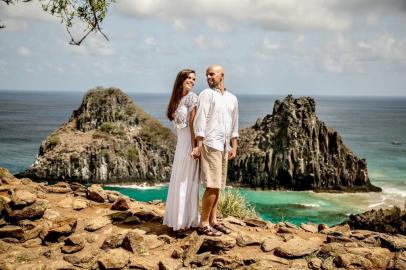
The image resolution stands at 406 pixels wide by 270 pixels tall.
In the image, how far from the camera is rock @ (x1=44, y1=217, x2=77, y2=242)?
351 inches

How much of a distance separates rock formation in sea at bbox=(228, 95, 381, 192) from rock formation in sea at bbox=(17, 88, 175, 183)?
12958mm

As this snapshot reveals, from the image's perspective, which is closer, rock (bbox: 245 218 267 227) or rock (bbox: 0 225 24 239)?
rock (bbox: 0 225 24 239)

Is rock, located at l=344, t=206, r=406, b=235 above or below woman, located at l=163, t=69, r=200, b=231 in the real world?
below

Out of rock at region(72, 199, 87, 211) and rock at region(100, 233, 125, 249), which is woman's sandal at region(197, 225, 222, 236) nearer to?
rock at region(100, 233, 125, 249)

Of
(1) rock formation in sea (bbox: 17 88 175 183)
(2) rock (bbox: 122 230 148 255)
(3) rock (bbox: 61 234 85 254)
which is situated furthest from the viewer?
(1) rock formation in sea (bbox: 17 88 175 183)

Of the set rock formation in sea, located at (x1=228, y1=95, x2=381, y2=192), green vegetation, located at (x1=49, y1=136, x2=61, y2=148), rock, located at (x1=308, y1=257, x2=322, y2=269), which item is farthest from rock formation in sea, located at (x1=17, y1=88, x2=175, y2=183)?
rock, located at (x1=308, y1=257, x2=322, y2=269)

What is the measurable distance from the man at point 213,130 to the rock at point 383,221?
17.3 meters

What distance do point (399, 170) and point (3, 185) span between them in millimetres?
85934

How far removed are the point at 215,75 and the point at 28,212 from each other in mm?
5019

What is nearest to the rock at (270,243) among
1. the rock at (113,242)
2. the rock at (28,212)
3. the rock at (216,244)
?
the rock at (216,244)

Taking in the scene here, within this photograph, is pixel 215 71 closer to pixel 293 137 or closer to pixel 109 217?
pixel 109 217

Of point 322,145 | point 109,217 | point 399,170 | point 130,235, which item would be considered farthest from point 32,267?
point 399,170

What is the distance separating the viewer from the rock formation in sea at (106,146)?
7006 cm

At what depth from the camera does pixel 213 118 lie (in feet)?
27.0
